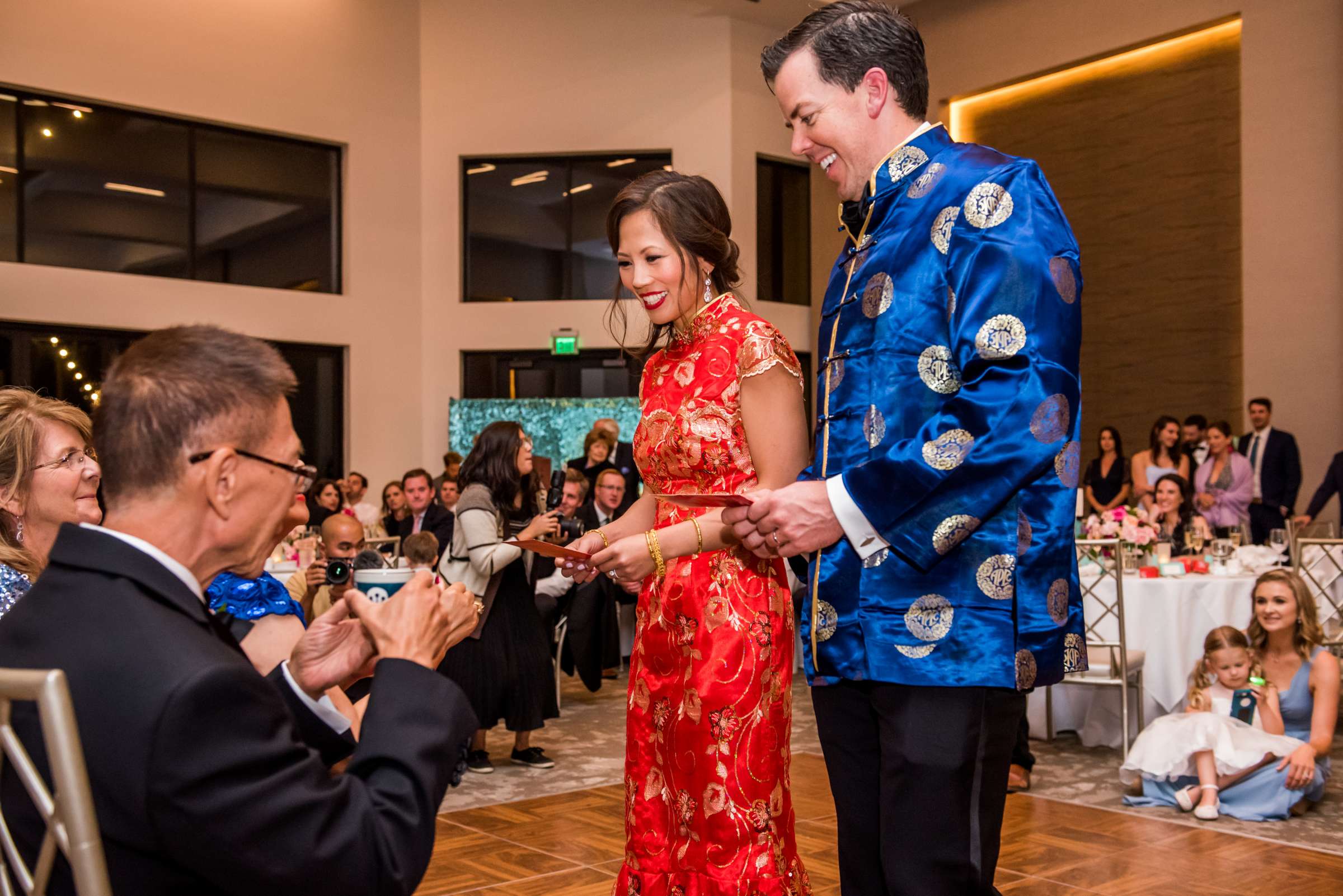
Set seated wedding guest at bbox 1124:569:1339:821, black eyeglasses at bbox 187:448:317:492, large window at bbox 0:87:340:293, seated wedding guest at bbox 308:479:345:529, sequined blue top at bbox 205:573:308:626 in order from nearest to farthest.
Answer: black eyeglasses at bbox 187:448:317:492
sequined blue top at bbox 205:573:308:626
seated wedding guest at bbox 1124:569:1339:821
seated wedding guest at bbox 308:479:345:529
large window at bbox 0:87:340:293

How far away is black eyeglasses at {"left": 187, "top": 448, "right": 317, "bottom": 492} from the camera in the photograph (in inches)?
43.4

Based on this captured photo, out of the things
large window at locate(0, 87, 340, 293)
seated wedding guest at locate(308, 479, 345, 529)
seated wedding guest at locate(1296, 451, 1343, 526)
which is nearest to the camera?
seated wedding guest at locate(308, 479, 345, 529)

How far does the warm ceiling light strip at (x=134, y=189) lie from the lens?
10.3 metres

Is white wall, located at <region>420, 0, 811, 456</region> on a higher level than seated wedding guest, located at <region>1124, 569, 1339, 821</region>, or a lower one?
higher

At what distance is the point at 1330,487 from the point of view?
27.8 feet

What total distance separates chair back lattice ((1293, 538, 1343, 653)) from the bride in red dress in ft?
15.7

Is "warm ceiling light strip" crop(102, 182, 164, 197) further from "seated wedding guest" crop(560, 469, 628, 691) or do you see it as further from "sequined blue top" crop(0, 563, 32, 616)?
"sequined blue top" crop(0, 563, 32, 616)

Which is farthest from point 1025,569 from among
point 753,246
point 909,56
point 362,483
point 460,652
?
point 753,246

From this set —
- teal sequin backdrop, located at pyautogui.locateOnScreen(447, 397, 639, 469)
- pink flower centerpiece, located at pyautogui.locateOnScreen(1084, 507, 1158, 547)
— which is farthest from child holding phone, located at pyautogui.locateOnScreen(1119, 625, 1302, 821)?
teal sequin backdrop, located at pyautogui.locateOnScreen(447, 397, 639, 469)

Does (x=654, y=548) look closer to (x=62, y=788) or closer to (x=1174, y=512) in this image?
(x=62, y=788)

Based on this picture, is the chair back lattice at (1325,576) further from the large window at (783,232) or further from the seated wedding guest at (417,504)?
the large window at (783,232)

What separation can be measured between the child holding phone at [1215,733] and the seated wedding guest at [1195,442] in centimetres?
493

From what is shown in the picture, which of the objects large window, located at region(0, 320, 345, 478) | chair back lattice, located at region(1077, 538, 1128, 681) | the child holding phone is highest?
large window, located at region(0, 320, 345, 478)

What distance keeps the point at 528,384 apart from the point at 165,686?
36.2ft
